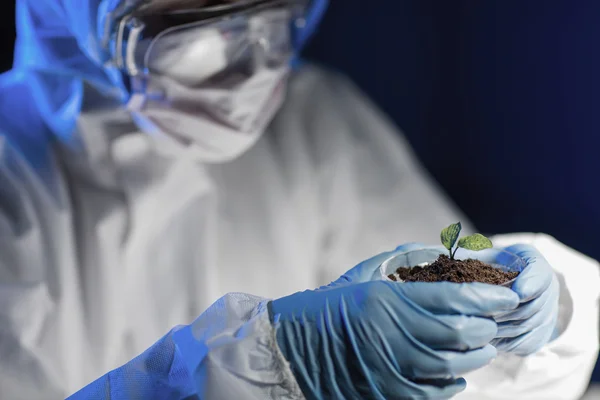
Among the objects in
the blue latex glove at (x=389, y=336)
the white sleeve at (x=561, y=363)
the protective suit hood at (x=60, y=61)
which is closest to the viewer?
the blue latex glove at (x=389, y=336)

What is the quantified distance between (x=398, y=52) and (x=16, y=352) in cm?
159

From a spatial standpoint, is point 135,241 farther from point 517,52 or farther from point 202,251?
point 517,52

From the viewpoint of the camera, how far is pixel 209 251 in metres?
1.42

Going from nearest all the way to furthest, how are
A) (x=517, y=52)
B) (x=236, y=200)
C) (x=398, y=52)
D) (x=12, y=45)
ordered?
(x=12, y=45) → (x=236, y=200) → (x=517, y=52) → (x=398, y=52)

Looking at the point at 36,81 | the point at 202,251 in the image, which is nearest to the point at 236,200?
the point at 202,251

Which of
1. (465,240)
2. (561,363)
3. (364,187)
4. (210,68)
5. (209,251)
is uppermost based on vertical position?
(210,68)

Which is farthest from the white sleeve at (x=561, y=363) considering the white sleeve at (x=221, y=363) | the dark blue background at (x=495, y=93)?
the dark blue background at (x=495, y=93)

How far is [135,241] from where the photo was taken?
4.28ft

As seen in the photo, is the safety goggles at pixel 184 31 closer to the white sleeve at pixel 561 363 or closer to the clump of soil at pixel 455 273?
the clump of soil at pixel 455 273

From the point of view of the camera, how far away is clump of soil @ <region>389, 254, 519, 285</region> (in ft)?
2.76

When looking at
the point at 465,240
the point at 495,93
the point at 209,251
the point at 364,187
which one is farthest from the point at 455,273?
the point at 495,93

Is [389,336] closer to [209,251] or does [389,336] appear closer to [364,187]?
[209,251]

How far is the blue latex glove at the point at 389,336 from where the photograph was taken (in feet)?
2.63

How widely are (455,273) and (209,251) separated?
700 millimetres
